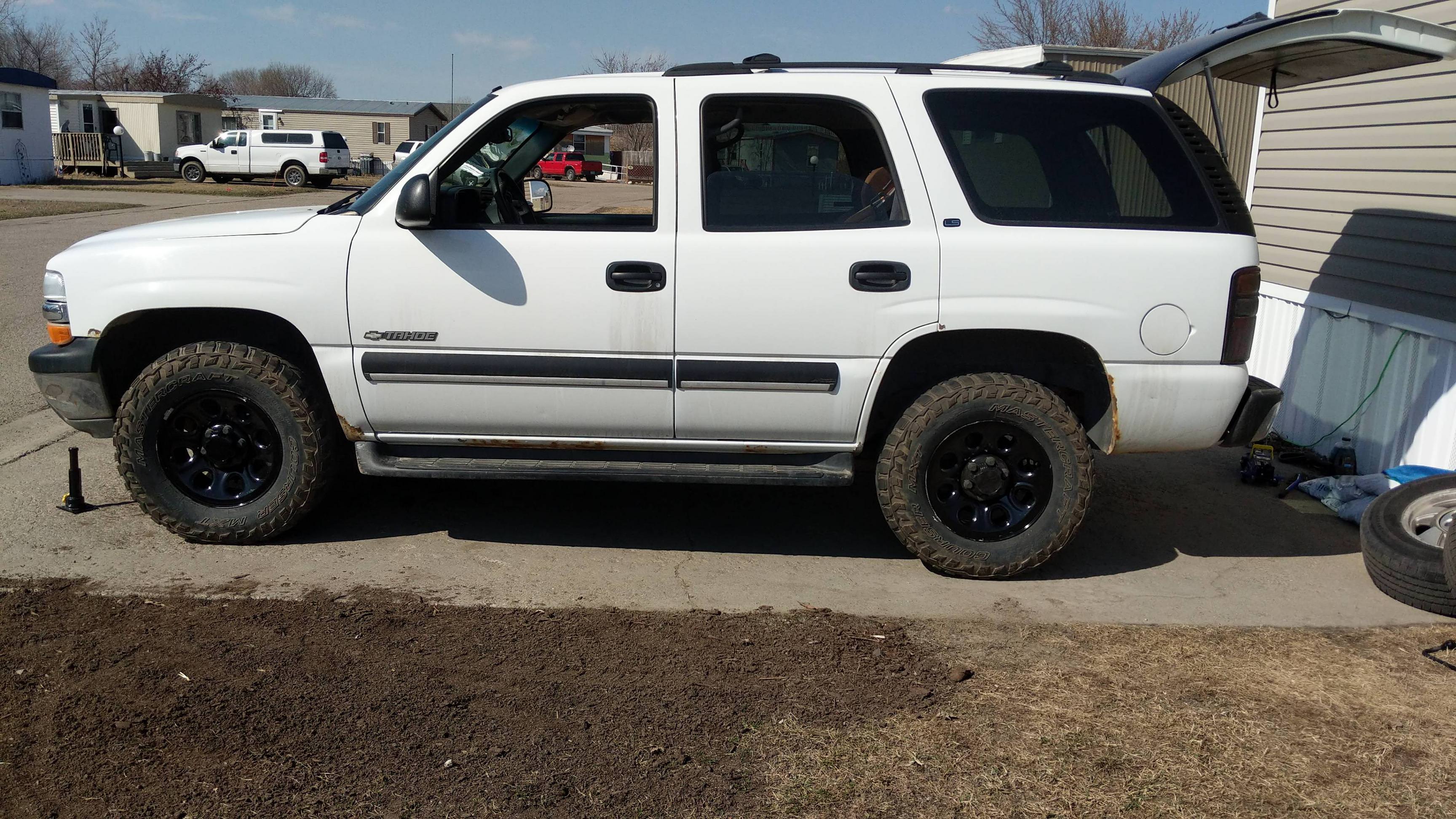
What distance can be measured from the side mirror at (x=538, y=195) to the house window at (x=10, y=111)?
3336 cm

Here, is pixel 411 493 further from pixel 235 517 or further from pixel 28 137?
pixel 28 137

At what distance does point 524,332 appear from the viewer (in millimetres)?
4734

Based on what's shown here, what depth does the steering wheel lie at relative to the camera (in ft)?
17.2

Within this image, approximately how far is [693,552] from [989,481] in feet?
4.46

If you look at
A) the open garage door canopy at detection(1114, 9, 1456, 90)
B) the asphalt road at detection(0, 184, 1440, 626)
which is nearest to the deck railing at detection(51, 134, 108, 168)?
the asphalt road at detection(0, 184, 1440, 626)

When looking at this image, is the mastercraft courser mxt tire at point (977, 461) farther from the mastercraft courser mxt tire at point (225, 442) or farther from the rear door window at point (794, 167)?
the mastercraft courser mxt tire at point (225, 442)

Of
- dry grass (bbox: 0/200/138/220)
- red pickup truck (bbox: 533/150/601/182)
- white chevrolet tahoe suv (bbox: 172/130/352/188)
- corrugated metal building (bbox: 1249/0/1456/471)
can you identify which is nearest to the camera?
corrugated metal building (bbox: 1249/0/1456/471)

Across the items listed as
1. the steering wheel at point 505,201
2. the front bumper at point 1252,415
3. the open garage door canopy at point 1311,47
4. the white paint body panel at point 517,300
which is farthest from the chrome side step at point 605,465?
the open garage door canopy at point 1311,47

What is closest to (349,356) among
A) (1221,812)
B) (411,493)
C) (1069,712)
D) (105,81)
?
(411,493)

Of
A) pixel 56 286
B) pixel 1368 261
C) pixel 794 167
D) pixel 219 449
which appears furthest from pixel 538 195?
pixel 1368 261

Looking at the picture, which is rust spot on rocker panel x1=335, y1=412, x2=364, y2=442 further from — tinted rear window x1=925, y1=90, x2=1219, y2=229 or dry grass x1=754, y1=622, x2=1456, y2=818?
tinted rear window x1=925, y1=90, x2=1219, y2=229

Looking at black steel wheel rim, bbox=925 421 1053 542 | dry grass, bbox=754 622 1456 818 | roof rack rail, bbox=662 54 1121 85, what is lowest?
dry grass, bbox=754 622 1456 818

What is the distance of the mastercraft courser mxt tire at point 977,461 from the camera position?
15.7 ft

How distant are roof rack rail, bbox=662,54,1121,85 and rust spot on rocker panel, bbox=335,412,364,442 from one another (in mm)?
1990
